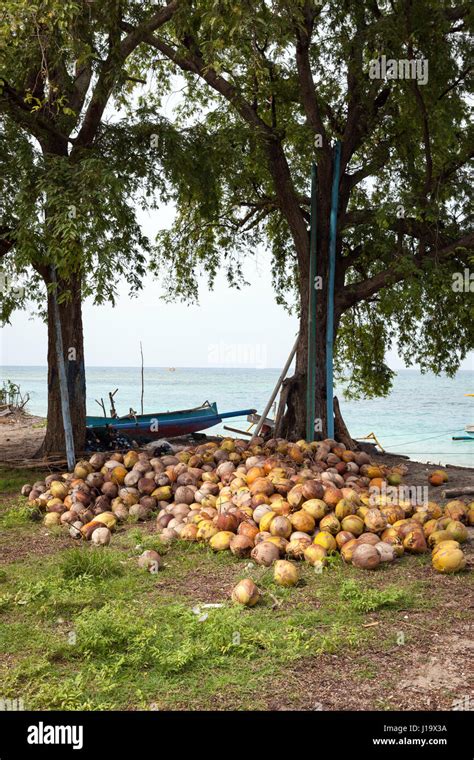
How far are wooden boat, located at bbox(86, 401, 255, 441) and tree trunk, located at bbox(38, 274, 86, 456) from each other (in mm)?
1365

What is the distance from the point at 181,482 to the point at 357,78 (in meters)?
6.96

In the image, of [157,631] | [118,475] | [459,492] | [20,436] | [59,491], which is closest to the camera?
[157,631]

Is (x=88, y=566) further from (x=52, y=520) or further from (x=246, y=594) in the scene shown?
(x=52, y=520)

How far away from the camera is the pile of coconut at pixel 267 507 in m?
5.45

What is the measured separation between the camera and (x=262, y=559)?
5.32 meters

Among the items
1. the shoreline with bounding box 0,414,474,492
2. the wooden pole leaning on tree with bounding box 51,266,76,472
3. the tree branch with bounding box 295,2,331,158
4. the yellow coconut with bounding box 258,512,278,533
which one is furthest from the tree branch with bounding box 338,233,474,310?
the yellow coconut with bounding box 258,512,278,533

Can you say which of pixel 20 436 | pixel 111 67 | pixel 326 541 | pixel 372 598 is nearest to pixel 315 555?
pixel 326 541

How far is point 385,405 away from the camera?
50.0 m

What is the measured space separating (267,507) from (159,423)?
25.4ft

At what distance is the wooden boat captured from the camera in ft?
43.2

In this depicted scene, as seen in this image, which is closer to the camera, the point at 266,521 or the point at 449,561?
the point at 449,561

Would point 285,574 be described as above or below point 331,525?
below

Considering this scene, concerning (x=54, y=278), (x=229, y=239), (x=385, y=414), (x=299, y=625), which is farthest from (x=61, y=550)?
(x=385, y=414)

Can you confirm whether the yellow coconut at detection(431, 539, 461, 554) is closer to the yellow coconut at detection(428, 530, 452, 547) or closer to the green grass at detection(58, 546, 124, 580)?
the yellow coconut at detection(428, 530, 452, 547)
